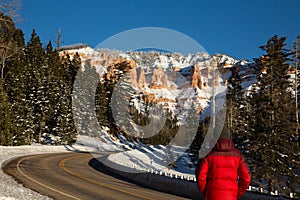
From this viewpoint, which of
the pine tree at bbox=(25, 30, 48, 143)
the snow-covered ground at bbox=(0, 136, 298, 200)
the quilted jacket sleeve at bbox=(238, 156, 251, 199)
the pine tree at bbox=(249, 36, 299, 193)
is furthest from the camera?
the pine tree at bbox=(25, 30, 48, 143)

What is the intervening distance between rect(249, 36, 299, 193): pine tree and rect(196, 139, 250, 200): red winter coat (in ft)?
63.0

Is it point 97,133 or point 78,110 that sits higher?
point 78,110

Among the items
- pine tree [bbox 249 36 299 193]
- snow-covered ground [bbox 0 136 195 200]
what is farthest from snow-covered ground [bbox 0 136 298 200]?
pine tree [bbox 249 36 299 193]

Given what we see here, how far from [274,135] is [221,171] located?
65.7 ft

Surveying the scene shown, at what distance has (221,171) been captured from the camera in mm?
5137

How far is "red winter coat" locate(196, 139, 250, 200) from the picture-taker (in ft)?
16.8

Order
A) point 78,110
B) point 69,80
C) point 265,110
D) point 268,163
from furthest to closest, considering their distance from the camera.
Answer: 1. point 69,80
2. point 78,110
3. point 265,110
4. point 268,163

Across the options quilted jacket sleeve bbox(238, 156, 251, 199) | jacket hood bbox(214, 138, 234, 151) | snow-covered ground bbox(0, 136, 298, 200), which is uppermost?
jacket hood bbox(214, 138, 234, 151)

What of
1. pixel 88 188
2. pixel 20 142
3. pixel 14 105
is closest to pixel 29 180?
pixel 88 188

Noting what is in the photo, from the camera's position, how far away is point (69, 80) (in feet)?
213

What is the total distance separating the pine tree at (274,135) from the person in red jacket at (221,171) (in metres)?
19.2

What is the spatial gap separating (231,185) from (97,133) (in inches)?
2135

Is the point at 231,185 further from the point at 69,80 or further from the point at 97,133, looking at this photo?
the point at 69,80

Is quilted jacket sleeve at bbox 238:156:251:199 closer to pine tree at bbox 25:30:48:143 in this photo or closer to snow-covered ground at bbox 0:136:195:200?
snow-covered ground at bbox 0:136:195:200
